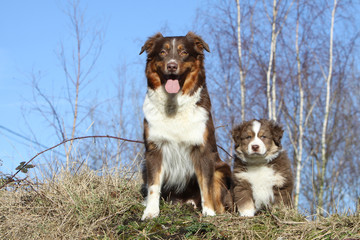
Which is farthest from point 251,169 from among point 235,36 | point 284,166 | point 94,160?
point 235,36

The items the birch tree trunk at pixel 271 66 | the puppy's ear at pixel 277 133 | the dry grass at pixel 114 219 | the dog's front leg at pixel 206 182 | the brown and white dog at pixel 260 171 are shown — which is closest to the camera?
the dry grass at pixel 114 219

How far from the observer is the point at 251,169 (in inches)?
228

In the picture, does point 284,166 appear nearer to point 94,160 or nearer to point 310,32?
point 94,160

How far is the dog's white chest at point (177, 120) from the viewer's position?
552 centimetres

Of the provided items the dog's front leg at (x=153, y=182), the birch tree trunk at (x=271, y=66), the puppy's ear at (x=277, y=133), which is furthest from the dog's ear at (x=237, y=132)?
the birch tree trunk at (x=271, y=66)

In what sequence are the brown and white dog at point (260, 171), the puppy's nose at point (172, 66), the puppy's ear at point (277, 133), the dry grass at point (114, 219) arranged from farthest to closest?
the puppy's ear at point (277, 133) → the brown and white dog at point (260, 171) → the puppy's nose at point (172, 66) → the dry grass at point (114, 219)

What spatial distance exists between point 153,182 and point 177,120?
849 mm

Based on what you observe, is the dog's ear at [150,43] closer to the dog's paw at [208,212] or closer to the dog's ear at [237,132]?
the dog's ear at [237,132]

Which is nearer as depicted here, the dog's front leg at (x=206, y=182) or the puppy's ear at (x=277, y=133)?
the dog's front leg at (x=206, y=182)

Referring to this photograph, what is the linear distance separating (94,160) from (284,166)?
404 centimetres

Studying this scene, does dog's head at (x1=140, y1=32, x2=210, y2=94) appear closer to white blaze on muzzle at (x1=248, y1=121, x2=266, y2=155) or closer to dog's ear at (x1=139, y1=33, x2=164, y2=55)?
dog's ear at (x1=139, y1=33, x2=164, y2=55)

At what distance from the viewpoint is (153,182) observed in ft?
18.0

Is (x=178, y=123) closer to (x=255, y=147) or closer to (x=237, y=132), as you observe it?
(x=237, y=132)

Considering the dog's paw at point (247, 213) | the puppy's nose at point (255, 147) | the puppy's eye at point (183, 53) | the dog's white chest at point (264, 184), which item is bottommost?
the dog's paw at point (247, 213)
